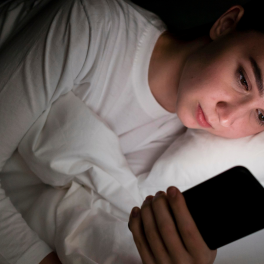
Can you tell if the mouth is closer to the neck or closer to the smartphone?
the neck

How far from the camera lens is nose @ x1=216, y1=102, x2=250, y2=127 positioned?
0.70m

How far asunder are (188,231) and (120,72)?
0.60 m

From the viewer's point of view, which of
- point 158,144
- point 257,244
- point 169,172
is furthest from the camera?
point 158,144

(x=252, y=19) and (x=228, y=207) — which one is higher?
(x=252, y=19)

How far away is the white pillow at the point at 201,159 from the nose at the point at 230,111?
0.21 metres

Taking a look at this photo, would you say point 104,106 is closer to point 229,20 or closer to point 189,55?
point 189,55

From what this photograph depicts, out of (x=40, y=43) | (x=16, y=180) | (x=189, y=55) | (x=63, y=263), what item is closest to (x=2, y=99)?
(x=40, y=43)

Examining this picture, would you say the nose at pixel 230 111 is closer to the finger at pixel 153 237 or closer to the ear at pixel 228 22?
the ear at pixel 228 22

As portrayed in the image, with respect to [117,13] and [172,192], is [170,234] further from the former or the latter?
[117,13]

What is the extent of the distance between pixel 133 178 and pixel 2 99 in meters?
0.52

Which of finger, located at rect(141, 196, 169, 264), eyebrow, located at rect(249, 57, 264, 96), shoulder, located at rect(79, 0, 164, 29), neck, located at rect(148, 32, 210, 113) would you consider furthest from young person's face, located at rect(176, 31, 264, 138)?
finger, located at rect(141, 196, 169, 264)

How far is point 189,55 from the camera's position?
2.82 ft

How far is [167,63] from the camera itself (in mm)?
896

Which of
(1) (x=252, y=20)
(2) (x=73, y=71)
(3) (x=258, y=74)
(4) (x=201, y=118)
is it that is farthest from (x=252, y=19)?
(2) (x=73, y=71)
